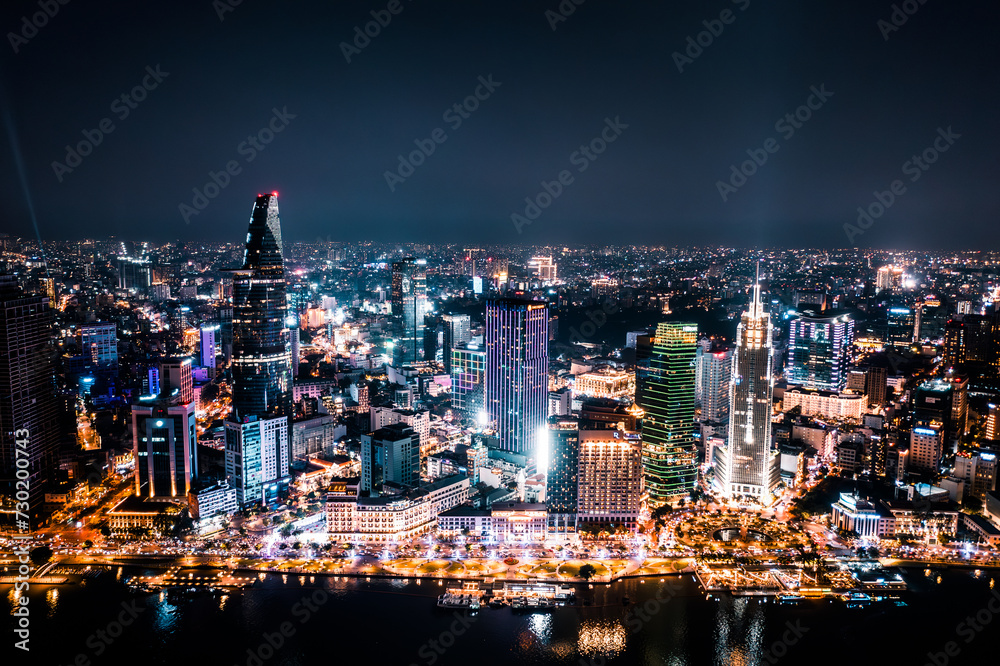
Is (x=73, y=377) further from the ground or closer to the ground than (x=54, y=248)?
closer to the ground

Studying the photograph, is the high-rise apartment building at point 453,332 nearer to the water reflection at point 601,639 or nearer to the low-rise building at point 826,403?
the low-rise building at point 826,403

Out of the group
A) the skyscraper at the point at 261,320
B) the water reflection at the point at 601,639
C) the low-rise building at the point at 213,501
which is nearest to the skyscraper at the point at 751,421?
the water reflection at the point at 601,639

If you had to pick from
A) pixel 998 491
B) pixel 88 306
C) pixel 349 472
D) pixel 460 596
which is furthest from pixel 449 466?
pixel 88 306

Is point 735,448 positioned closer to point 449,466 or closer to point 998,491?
point 998,491

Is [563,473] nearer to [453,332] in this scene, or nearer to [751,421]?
[751,421]

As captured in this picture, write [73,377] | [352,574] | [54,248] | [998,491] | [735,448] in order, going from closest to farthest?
[352,574], [998,491], [735,448], [73,377], [54,248]

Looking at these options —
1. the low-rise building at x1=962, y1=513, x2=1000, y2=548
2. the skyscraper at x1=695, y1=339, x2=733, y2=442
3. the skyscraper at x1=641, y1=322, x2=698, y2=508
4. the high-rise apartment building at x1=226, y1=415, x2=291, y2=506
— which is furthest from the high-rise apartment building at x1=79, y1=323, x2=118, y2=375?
the low-rise building at x1=962, y1=513, x2=1000, y2=548
